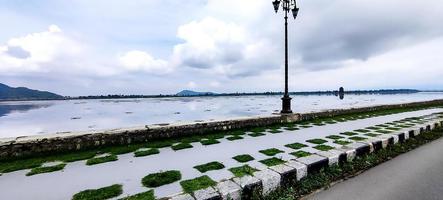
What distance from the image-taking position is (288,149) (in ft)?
20.8

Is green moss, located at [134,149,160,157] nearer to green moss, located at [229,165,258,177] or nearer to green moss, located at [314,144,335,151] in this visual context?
green moss, located at [229,165,258,177]

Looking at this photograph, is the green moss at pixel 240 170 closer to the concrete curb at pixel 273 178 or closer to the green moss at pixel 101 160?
the concrete curb at pixel 273 178

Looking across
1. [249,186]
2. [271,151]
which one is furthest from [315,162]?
[271,151]

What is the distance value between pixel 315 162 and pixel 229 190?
74.1 inches

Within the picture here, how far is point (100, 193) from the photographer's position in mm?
3760

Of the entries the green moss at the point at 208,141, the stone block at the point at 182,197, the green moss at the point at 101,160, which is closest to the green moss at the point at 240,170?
the stone block at the point at 182,197

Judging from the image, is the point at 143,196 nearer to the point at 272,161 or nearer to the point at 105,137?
the point at 272,161

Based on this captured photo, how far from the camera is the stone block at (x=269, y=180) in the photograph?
3.68 meters

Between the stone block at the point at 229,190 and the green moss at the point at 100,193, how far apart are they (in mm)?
1595

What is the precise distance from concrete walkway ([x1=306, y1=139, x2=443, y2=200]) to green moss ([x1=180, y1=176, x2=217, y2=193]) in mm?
1582

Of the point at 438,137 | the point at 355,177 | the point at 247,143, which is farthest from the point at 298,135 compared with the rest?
the point at 438,137

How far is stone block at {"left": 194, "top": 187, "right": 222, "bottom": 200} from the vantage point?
124 inches

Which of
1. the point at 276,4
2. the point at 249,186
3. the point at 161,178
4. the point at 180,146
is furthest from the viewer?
the point at 276,4

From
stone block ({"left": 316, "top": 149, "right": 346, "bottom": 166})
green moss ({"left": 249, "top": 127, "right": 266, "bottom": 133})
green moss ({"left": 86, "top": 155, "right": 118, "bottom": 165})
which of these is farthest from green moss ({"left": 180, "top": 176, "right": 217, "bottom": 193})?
green moss ({"left": 249, "top": 127, "right": 266, "bottom": 133})
